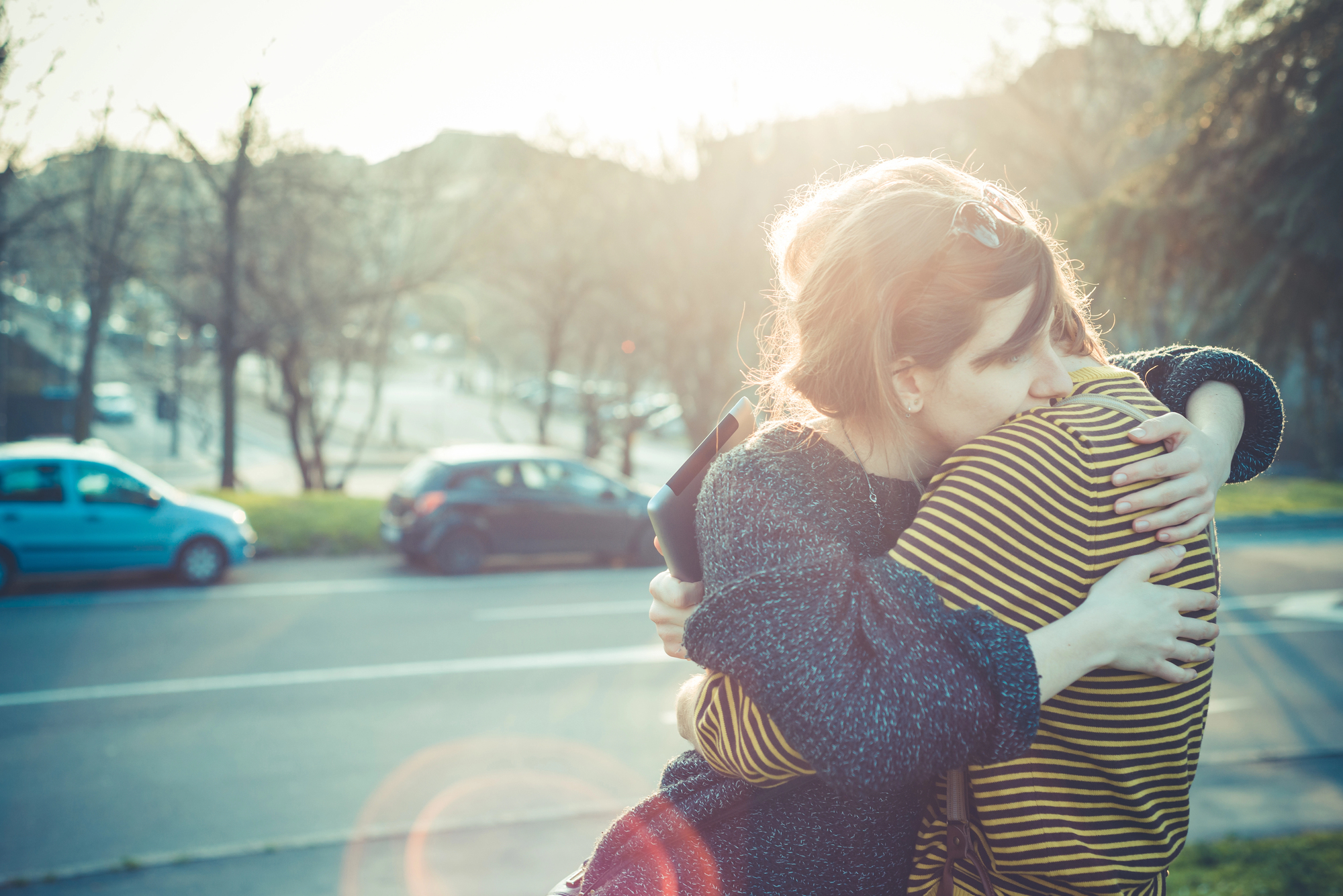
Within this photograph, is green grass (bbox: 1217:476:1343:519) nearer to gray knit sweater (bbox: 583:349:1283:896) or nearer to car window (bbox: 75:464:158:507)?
car window (bbox: 75:464:158:507)

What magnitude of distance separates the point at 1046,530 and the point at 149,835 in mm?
5070

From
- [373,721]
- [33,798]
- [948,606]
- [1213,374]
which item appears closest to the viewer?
[948,606]

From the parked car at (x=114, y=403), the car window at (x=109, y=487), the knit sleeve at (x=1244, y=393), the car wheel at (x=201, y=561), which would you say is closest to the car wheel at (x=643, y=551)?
the car wheel at (x=201, y=561)

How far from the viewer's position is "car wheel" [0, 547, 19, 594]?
9.62 metres

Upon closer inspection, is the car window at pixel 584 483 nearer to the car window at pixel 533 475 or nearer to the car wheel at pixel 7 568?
the car window at pixel 533 475

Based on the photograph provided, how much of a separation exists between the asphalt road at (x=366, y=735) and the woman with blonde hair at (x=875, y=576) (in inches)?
124

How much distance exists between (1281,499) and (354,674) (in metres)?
18.3

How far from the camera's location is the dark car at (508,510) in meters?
11.4

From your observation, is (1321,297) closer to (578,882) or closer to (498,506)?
(578,882)

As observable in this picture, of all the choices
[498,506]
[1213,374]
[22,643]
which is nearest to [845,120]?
[498,506]

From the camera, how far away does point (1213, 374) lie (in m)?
1.74

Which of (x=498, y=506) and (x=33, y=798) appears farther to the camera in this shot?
(x=498, y=506)

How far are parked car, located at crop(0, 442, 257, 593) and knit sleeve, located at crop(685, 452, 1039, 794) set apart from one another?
10783 millimetres

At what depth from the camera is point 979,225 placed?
125cm
